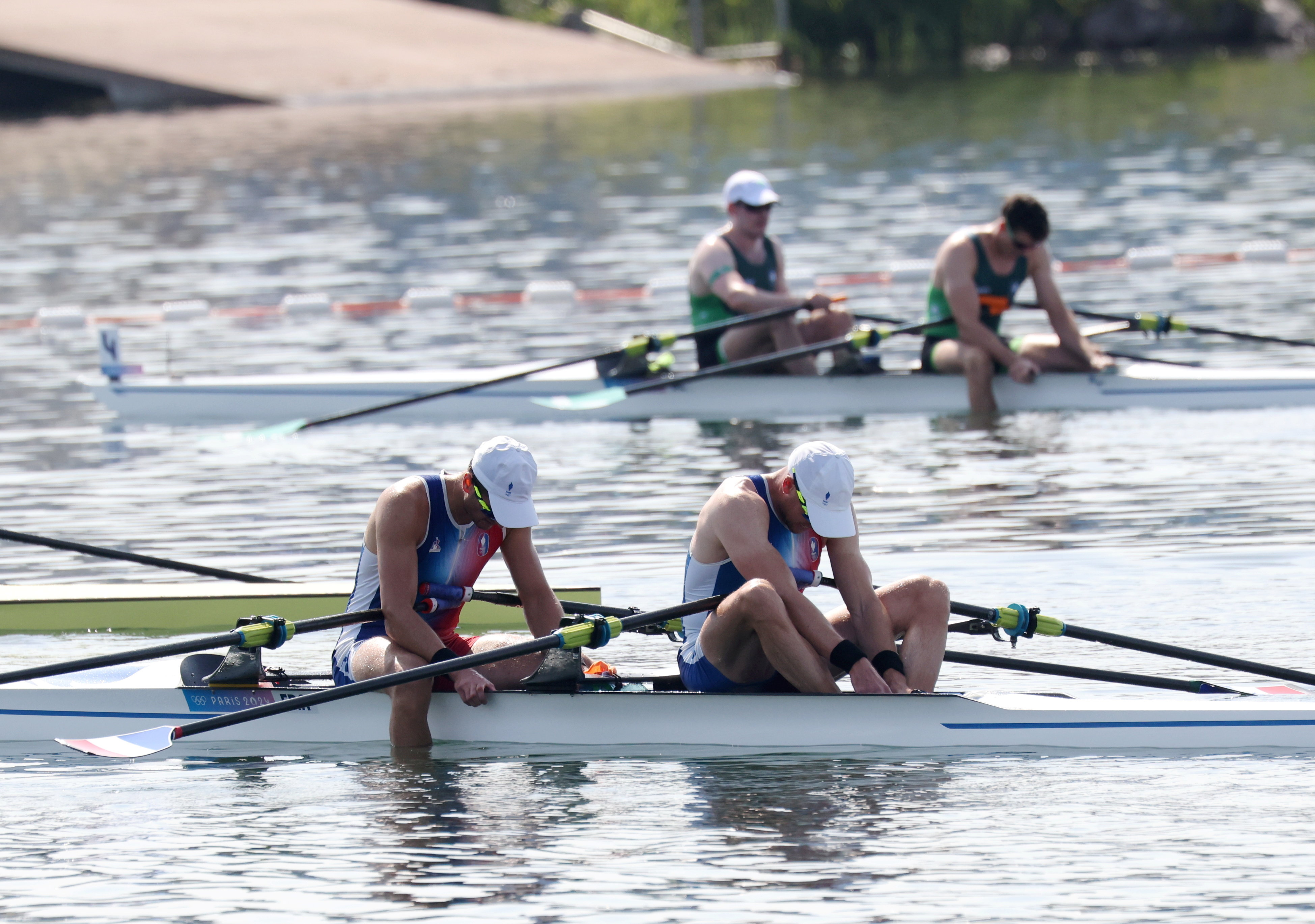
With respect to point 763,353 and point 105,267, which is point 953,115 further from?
point 763,353

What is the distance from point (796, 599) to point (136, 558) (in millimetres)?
3639

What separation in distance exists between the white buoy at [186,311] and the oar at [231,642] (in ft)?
40.4

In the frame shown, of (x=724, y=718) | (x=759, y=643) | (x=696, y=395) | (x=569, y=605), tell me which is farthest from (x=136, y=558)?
(x=696, y=395)

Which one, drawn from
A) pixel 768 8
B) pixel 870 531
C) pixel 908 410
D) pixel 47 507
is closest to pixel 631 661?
pixel 870 531

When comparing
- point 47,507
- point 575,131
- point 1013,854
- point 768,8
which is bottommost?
point 1013,854

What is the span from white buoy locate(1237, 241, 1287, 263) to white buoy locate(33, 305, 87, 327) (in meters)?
11.8

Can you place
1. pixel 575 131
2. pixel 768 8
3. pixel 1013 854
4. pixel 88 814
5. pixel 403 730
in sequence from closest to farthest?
pixel 1013 854 < pixel 88 814 < pixel 403 730 < pixel 575 131 < pixel 768 8

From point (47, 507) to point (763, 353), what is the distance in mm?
5071

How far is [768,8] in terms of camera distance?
64.6 meters

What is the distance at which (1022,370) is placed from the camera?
13289 millimetres

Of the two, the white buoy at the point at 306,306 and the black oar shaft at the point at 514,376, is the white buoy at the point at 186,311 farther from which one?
the black oar shaft at the point at 514,376

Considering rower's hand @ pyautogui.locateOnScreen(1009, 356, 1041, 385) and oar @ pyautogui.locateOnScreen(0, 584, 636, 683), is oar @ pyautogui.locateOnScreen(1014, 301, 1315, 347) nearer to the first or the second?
rower's hand @ pyautogui.locateOnScreen(1009, 356, 1041, 385)

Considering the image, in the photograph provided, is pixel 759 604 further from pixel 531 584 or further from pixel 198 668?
pixel 198 668

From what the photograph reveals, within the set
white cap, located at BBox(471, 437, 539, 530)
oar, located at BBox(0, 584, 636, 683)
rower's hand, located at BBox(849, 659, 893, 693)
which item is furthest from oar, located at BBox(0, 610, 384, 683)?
rower's hand, located at BBox(849, 659, 893, 693)
